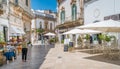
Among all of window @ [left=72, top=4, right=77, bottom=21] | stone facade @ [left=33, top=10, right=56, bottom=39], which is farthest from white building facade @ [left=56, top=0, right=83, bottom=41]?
stone facade @ [left=33, top=10, right=56, bottom=39]

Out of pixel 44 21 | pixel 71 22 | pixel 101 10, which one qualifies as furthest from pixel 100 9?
pixel 44 21

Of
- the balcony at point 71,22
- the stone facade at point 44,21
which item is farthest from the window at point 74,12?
the stone facade at point 44,21

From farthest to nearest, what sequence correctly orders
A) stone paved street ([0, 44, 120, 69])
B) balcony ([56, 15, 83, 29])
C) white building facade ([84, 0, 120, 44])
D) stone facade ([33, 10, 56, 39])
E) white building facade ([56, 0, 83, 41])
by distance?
stone facade ([33, 10, 56, 39]) → white building facade ([56, 0, 83, 41]) → balcony ([56, 15, 83, 29]) → white building facade ([84, 0, 120, 44]) → stone paved street ([0, 44, 120, 69])

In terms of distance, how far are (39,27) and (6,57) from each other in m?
51.3

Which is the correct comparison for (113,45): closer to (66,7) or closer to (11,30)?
(11,30)

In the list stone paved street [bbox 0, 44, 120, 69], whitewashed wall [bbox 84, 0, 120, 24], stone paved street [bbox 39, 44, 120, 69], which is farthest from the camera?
whitewashed wall [bbox 84, 0, 120, 24]

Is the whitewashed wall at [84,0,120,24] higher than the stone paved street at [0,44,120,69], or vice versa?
the whitewashed wall at [84,0,120,24]

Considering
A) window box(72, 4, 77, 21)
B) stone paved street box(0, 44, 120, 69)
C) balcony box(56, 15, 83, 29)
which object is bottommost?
stone paved street box(0, 44, 120, 69)

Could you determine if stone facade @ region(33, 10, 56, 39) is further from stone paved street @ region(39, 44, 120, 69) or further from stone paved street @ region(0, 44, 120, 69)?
stone paved street @ region(39, 44, 120, 69)

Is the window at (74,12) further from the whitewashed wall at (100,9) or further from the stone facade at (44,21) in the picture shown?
the stone facade at (44,21)

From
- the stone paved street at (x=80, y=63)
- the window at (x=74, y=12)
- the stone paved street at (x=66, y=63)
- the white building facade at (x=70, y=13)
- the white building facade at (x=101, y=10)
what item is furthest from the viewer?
the window at (x=74, y=12)

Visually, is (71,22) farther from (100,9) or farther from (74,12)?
(100,9)

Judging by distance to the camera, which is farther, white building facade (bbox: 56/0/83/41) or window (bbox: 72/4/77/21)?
window (bbox: 72/4/77/21)

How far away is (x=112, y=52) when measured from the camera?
13.4 metres
